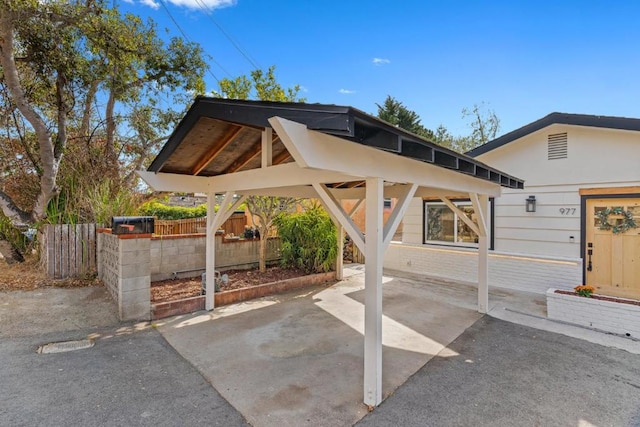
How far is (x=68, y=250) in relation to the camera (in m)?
6.57

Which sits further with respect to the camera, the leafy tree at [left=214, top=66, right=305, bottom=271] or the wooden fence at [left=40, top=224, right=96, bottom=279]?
the leafy tree at [left=214, top=66, right=305, bottom=271]

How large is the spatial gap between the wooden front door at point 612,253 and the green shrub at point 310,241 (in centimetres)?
597

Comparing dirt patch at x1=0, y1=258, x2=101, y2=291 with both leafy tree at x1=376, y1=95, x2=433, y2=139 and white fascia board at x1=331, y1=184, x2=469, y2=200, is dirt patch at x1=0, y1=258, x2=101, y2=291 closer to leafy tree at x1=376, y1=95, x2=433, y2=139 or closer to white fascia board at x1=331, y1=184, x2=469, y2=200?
white fascia board at x1=331, y1=184, x2=469, y2=200

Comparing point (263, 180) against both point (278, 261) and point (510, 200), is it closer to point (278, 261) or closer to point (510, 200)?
point (278, 261)

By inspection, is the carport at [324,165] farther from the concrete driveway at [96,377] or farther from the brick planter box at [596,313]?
the concrete driveway at [96,377]

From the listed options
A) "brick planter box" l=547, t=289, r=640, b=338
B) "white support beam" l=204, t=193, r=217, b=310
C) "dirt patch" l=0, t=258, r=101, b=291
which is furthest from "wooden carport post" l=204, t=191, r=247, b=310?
"brick planter box" l=547, t=289, r=640, b=338

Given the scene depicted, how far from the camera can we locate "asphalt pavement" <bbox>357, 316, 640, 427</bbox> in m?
2.90

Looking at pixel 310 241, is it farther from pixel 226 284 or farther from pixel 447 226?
pixel 447 226

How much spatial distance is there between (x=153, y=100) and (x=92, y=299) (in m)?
7.14

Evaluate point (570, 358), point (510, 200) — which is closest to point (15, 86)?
point (570, 358)

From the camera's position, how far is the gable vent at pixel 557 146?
7297mm

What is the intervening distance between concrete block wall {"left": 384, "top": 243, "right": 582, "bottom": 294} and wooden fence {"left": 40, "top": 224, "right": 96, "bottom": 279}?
829cm

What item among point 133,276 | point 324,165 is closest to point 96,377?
point 133,276

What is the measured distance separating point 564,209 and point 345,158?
708cm
